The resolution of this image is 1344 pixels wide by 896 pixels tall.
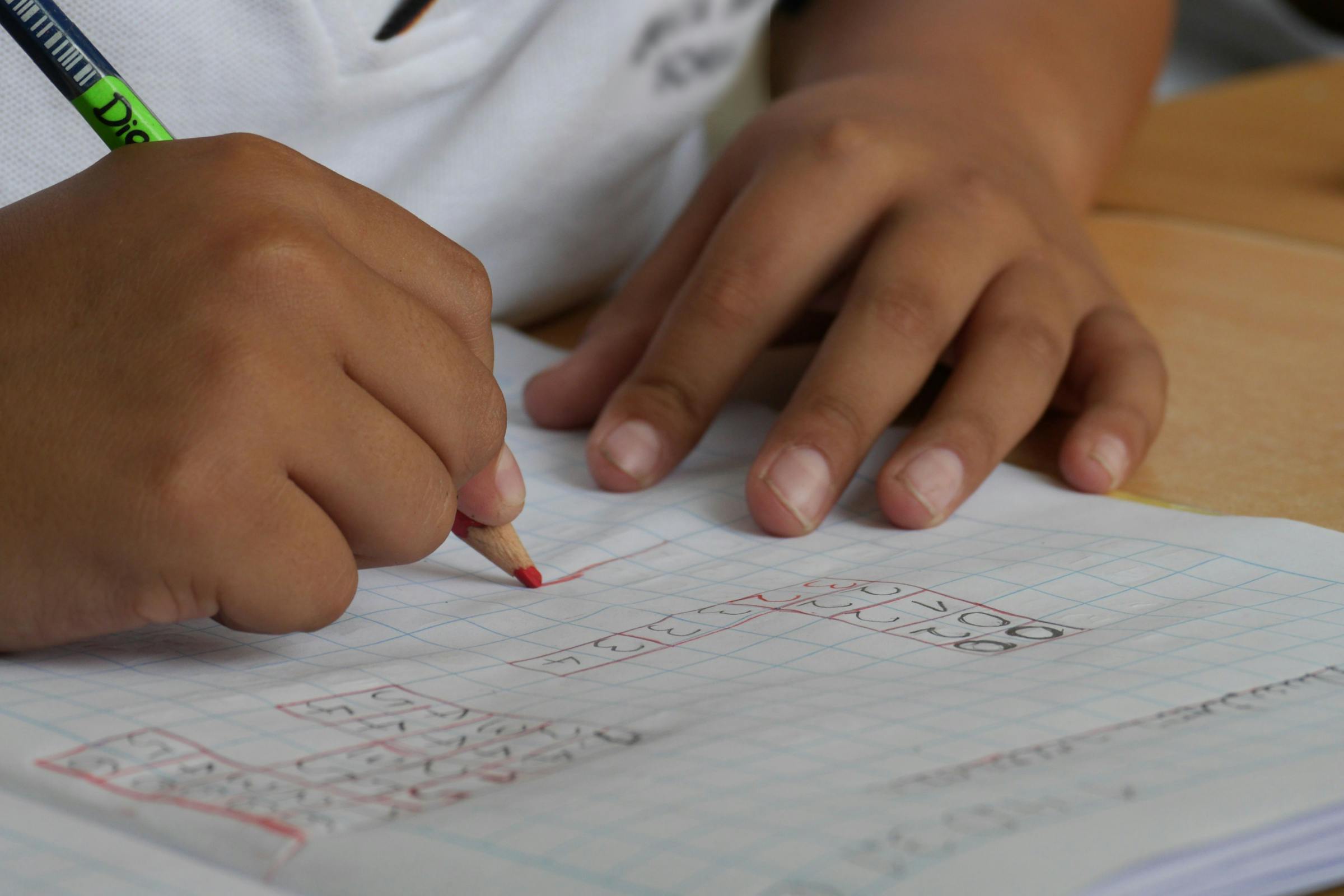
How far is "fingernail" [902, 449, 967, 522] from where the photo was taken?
16.0 inches

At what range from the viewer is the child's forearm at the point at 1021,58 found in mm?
649

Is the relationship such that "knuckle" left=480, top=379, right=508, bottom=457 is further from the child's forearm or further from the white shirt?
the child's forearm

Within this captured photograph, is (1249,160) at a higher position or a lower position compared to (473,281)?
higher

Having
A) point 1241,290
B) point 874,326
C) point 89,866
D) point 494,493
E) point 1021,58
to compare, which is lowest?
point 89,866

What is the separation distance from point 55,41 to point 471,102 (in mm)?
271

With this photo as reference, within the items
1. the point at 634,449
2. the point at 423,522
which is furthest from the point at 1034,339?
the point at 423,522

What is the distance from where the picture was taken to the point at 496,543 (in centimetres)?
36

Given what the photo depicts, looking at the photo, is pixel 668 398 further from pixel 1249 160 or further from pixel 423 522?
pixel 1249 160

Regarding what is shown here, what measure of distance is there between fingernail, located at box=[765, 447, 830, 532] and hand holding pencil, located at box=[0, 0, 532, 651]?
12 centimetres

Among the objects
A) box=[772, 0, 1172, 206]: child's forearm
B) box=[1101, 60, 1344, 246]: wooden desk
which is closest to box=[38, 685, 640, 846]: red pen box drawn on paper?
box=[772, 0, 1172, 206]: child's forearm

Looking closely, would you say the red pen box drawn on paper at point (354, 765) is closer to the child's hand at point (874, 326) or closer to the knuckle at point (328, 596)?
the knuckle at point (328, 596)

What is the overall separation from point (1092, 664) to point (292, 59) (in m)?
0.38

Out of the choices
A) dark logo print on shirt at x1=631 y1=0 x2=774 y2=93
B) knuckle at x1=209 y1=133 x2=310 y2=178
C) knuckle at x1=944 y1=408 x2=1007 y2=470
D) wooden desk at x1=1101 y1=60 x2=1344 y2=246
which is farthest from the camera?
wooden desk at x1=1101 y1=60 x2=1344 y2=246

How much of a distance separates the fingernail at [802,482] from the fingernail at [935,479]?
3 centimetres
